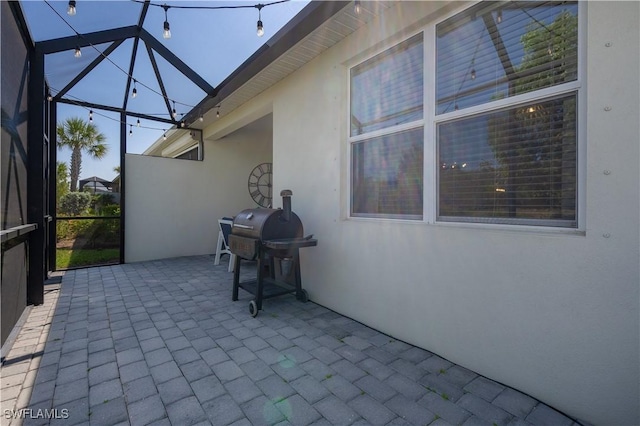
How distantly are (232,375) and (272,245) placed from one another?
135 centimetres

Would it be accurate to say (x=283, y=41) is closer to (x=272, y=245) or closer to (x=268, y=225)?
(x=268, y=225)

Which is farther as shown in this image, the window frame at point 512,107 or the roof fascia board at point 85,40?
the roof fascia board at point 85,40

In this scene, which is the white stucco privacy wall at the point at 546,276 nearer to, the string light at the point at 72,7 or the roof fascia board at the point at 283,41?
the roof fascia board at the point at 283,41

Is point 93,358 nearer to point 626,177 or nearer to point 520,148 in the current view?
point 520,148

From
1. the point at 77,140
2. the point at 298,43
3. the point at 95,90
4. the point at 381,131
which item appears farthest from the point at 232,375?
the point at 77,140

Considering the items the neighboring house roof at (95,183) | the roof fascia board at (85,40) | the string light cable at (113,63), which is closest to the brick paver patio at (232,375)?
the roof fascia board at (85,40)

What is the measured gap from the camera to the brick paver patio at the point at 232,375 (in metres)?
1.68

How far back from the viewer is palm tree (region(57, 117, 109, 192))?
10484 mm

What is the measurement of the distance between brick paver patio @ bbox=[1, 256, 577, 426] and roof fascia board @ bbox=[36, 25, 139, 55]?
3212 millimetres

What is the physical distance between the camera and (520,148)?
1.99m

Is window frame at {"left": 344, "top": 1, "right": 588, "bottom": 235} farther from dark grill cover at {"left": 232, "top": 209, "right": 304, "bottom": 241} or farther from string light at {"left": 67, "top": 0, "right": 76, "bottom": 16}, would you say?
string light at {"left": 67, "top": 0, "right": 76, "bottom": 16}

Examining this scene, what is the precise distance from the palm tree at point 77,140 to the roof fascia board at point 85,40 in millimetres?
7990

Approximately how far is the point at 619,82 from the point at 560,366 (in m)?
1.64

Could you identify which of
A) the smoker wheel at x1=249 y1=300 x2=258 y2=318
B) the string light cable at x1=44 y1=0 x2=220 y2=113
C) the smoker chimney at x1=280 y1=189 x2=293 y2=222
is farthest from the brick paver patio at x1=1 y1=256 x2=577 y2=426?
the string light cable at x1=44 y1=0 x2=220 y2=113
